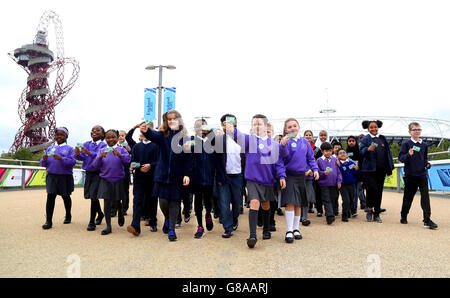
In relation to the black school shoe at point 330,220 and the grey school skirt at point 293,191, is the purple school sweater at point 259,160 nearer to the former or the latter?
the grey school skirt at point 293,191

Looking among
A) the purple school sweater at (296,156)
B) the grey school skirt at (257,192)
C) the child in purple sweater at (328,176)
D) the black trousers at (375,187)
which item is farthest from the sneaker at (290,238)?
the black trousers at (375,187)

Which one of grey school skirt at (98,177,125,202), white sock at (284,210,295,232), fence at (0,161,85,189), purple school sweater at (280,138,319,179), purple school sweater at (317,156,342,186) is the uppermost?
purple school sweater at (280,138,319,179)

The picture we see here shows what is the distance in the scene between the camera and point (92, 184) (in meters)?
5.21

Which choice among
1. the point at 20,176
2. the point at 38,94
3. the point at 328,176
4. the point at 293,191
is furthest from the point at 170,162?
the point at 38,94

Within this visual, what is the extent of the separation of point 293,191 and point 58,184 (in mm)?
3998

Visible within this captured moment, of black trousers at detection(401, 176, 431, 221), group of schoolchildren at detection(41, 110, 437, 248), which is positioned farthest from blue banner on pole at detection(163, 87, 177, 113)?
black trousers at detection(401, 176, 431, 221)

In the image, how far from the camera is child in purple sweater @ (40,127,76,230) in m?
5.24

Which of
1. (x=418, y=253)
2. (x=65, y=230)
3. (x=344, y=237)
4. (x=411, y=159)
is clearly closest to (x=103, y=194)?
(x=65, y=230)

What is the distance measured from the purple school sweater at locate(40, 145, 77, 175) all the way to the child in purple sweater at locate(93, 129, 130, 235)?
2.21ft

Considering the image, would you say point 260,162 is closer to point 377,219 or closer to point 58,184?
point 377,219

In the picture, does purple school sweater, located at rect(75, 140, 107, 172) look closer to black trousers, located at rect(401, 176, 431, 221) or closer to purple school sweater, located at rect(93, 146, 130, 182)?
purple school sweater, located at rect(93, 146, 130, 182)
